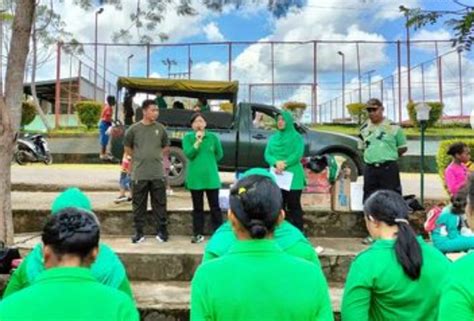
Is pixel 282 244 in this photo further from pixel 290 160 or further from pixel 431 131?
pixel 431 131

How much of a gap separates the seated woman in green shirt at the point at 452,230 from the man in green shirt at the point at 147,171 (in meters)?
2.87

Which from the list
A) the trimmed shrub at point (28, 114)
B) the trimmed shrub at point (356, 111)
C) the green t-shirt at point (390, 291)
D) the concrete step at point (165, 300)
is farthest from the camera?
the trimmed shrub at point (356, 111)

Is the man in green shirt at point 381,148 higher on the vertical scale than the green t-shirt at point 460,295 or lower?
higher

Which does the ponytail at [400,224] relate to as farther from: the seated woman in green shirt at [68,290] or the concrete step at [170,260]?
the concrete step at [170,260]

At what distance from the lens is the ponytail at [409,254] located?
2195 millimetres

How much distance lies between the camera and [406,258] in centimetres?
220

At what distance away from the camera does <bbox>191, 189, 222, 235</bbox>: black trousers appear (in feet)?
19.8

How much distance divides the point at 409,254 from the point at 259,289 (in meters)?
0.78

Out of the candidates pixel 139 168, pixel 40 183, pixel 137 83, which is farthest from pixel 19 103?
pixel 137 83

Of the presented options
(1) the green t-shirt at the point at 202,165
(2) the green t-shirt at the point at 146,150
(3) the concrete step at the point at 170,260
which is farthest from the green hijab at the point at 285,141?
(2) the green t-shirt at the point at 146,150

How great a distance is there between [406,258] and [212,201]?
4.04 metres

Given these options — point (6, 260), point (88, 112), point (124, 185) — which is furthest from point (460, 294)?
point (88, 112)

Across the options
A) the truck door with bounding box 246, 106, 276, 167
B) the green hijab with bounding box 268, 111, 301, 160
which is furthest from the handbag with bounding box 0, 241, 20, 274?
the truck door with bounding box 246, 106, 276, 167

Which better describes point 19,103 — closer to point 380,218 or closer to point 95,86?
point 380,218
